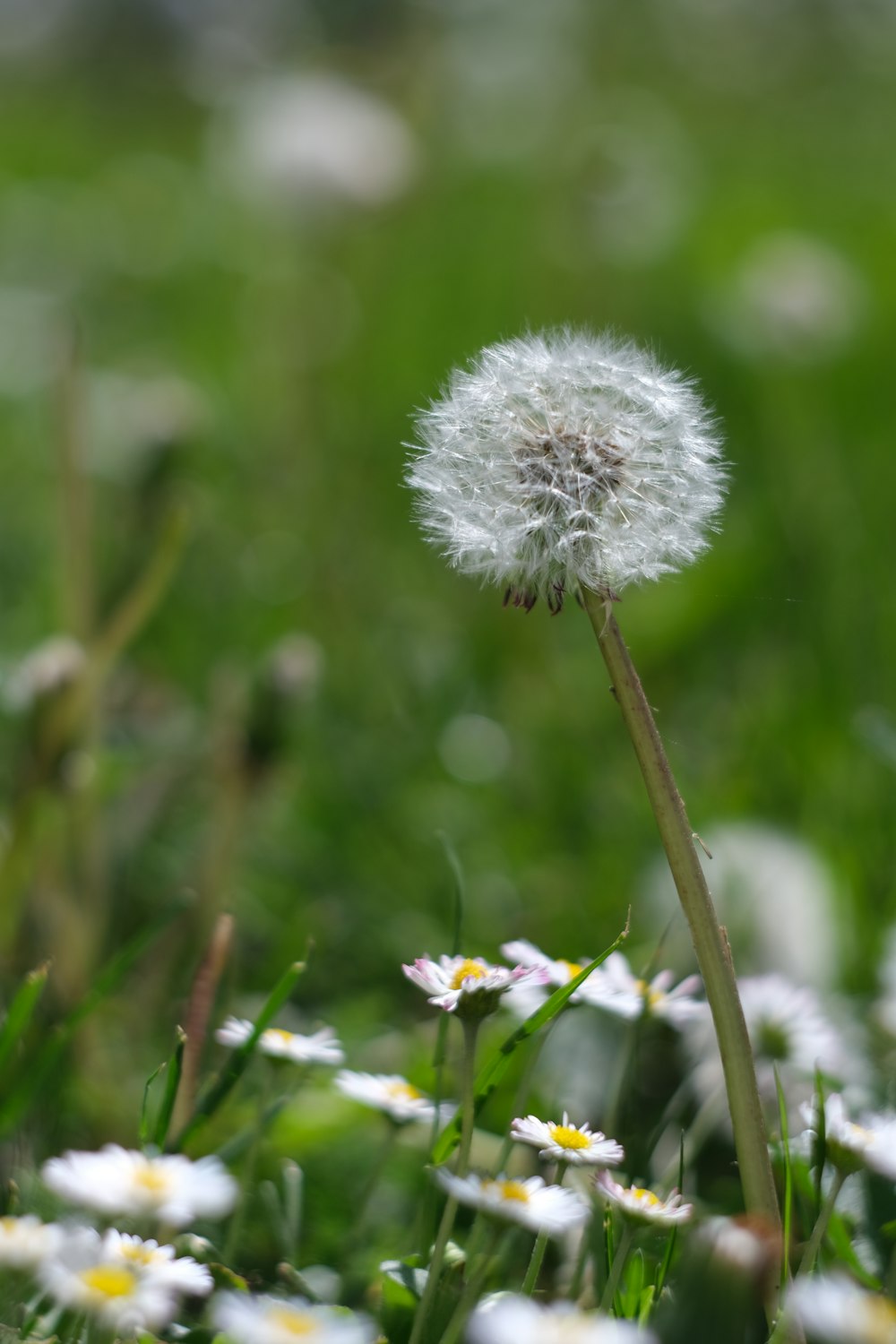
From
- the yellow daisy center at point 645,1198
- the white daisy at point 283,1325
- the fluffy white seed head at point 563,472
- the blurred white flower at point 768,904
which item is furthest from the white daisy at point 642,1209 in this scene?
the blurred white flower at point 768,904

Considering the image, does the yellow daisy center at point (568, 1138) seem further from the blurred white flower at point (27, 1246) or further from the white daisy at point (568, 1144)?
the blurred white flower at point (27, 1246)

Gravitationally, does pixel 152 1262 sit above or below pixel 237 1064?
below

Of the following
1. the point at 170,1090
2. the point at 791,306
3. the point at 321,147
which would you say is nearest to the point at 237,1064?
the point at 170,1090

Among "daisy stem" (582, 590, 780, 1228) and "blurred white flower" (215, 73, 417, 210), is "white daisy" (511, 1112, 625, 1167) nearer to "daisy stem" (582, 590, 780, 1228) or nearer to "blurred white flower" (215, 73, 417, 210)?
"daisy stem" (582, 590, 780, 1228)

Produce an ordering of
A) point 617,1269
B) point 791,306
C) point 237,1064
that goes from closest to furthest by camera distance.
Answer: point 617,1269 < point 237,1064 < point 791,306

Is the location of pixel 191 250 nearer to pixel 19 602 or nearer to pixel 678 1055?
pixel 19 602

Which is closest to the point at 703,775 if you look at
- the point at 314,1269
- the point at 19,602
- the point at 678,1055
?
the point at 678,1055

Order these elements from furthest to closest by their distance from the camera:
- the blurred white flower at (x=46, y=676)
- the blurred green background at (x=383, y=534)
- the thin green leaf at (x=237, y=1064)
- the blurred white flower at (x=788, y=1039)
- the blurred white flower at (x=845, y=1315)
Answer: the blurred green background at (x=383, y=534) < the blurred white flower at (x=46, y=676) < the blurred white flower at (x=788, y=1039) < the thin green leaf at (x=237, y=1064) < the blurred white flower at (x=845, y=1315)

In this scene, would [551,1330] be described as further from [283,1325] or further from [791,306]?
[791,306]
